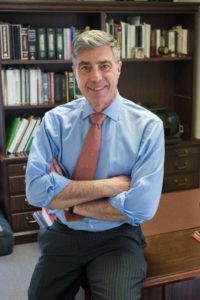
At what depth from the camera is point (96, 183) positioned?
1.55 meters

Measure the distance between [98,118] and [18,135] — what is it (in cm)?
158

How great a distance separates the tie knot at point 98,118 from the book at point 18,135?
1.54 meters

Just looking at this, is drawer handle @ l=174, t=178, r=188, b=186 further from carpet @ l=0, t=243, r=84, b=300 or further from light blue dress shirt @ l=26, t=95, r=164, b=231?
light blue dress shirt @ l=26, t=95, r=164, b=231

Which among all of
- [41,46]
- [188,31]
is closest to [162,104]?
[188,31]

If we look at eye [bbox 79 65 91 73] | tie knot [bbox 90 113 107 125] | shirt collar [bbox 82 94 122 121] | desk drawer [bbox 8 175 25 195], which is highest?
eye [bbox 79 65 91 73]

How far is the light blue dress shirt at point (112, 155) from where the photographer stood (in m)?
1.51

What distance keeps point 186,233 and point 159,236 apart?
13 cm

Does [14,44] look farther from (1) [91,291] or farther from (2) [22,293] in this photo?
(1) [91,291]

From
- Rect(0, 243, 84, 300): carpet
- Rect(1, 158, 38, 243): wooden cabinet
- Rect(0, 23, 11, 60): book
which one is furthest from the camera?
Rect(1, 158, 38, 243): wooden cabinet

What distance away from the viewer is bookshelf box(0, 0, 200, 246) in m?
3.04

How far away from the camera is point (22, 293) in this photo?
2.50 metres

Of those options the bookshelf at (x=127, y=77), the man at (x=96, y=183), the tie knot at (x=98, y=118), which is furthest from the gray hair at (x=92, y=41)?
the bookshelf at (x=127, y=77)

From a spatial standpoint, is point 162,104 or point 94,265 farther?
point 162,104

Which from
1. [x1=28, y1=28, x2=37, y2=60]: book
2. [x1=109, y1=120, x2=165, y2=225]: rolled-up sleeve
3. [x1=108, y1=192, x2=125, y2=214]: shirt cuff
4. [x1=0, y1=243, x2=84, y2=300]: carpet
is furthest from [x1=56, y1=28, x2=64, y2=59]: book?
[x1=108, y1=192, x2=125, y2=214]: shirt cuff
